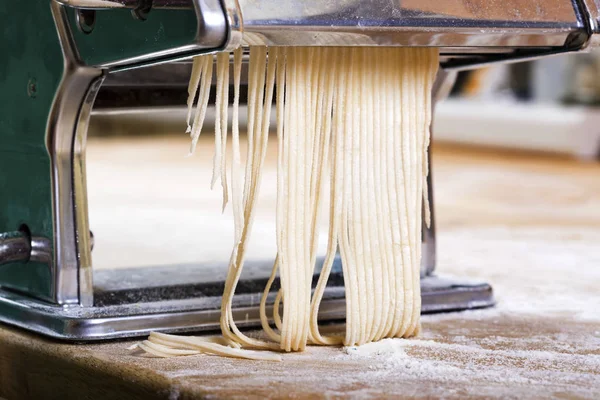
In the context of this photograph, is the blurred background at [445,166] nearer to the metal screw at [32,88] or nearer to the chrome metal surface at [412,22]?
the metal screw at [32,88]

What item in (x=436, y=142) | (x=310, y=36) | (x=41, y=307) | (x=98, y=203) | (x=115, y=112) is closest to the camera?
(x=310, y=36)

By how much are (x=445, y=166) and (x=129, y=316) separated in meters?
2.71

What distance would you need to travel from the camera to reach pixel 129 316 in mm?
1027

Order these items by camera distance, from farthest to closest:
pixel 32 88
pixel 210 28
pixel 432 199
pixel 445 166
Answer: pixel 445 166, pixel 432 199, pixel 32 88, pixel 210 28

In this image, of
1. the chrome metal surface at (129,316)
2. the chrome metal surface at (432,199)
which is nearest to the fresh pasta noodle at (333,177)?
the chrome metal surface at (129,316)

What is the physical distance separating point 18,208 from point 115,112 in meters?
0.16

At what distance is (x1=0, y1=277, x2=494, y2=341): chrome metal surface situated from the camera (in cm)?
101

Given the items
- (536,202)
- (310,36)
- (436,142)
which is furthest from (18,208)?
(436,142)

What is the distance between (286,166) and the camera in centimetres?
97

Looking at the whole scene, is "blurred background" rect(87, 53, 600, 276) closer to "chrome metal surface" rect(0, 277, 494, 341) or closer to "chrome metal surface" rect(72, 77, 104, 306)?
"chrome metal surface" rect(72, 77, 104, 306)

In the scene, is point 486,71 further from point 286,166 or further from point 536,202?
point 286,166

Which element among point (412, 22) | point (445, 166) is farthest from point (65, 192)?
point (445, 166)

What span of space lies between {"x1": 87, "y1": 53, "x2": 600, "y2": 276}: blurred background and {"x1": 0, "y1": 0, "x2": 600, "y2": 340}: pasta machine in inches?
3.8

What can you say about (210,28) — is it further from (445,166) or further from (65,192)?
(445,166)
